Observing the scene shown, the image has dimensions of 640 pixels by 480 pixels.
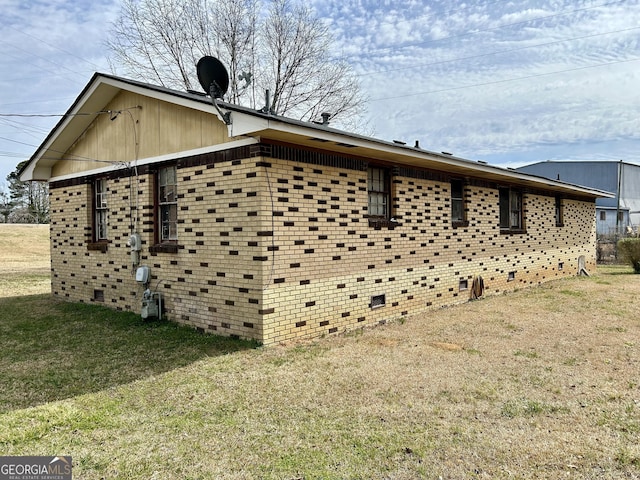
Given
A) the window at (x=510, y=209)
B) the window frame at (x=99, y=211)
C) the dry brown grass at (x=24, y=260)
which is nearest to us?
the window frame at (x=99, y=211)

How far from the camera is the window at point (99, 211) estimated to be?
9.45 metres

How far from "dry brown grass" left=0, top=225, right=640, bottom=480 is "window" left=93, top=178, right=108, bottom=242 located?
15.0ft

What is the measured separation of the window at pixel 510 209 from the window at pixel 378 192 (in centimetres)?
515

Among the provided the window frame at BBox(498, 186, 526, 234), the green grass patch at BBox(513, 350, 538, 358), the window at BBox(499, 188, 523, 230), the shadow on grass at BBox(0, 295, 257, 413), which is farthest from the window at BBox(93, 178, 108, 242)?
the window at BBox(499, 188, 523, 230)

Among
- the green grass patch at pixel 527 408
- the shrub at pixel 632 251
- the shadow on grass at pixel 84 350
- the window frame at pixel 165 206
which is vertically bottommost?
the green grass patch at pixel 527 408

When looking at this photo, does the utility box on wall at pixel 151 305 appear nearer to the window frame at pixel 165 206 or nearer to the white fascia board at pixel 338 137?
the window frame at pixel 165 206

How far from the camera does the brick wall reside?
6.21 m

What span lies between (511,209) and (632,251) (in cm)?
799

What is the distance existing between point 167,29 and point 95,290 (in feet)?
49.2

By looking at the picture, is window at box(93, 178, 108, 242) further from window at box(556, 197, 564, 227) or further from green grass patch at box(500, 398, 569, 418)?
window at box(556, 197, 564, 227)

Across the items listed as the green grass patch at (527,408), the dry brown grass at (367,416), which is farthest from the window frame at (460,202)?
the green grass patch at (527,408)

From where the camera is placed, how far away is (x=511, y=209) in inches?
490

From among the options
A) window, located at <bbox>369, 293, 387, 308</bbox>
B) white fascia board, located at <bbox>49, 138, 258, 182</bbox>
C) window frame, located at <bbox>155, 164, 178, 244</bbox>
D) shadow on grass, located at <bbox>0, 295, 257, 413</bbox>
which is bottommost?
shadow on grass, located at <bbox>0, 295, 257, 413</bbox>

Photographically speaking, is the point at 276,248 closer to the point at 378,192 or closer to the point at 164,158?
the point at 378,192
